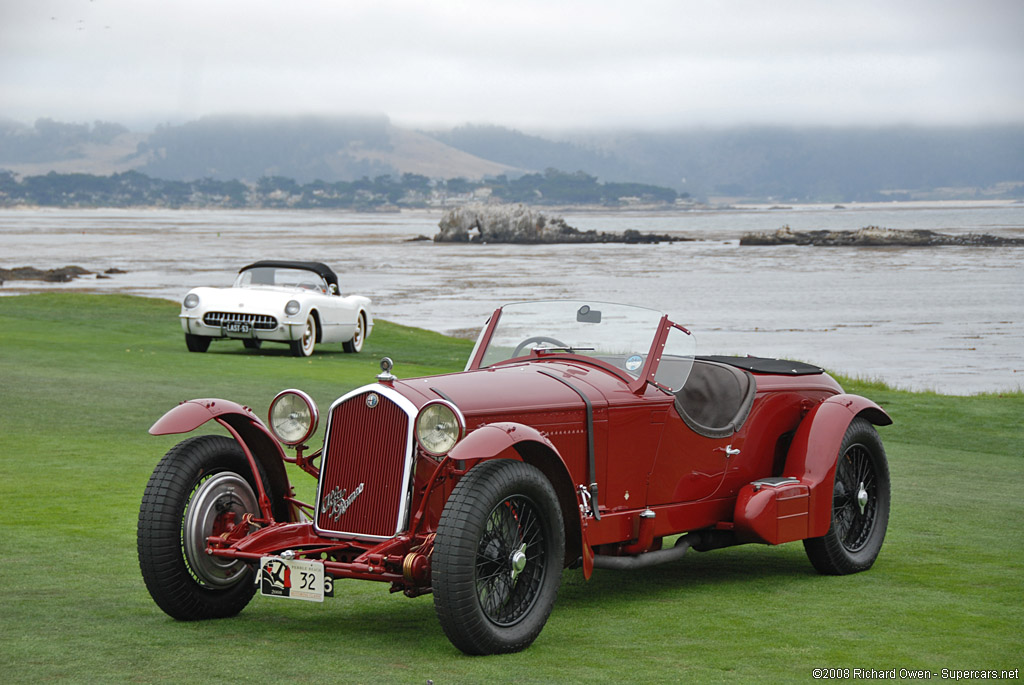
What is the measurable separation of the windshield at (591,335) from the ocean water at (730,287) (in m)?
7.21

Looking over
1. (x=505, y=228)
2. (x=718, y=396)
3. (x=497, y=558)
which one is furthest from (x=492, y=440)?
(x=505, y=228)

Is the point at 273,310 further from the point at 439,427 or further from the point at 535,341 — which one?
the point at 439,427

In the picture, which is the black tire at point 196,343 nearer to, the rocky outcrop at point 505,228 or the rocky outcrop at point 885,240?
the rocky outcrop at point 885,240

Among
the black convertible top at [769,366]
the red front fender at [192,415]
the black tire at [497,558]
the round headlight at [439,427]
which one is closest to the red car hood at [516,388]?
the round headlight at [439,427]

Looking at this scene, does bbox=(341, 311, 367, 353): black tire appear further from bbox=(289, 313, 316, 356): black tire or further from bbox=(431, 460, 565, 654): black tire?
bbox=(431, 460, 565, 654): black tire

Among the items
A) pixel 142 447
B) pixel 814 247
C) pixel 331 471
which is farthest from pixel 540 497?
pixel 814 247

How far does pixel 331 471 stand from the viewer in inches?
238

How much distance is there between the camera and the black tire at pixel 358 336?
972 inches

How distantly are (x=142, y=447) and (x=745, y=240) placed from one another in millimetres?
99383

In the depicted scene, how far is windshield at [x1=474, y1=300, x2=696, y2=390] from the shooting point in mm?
7164

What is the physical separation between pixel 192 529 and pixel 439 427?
139 cm

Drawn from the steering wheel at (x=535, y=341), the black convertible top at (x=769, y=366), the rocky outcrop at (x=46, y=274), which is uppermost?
the steering wheel at (x=535, y=341)

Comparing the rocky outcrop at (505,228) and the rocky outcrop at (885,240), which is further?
the rocky outcrop at (505,228)

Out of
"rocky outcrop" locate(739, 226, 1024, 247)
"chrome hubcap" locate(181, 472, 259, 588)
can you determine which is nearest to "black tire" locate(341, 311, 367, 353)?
"chrome hubcap" locate(181, 472, 259, 588)
